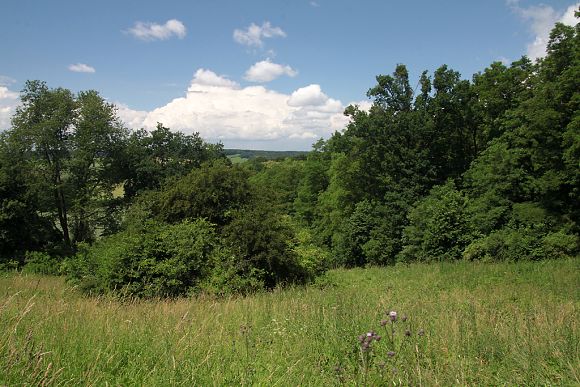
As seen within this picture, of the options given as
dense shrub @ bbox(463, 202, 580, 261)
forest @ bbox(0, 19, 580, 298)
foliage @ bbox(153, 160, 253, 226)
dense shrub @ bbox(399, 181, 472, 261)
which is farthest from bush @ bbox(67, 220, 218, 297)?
dense shrub @ bbox(399, 181, 472, 261)

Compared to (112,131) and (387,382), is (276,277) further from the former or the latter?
(112,131)

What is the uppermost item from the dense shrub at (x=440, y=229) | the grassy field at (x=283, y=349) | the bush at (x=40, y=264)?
the grassy field at (x=283, y=349)

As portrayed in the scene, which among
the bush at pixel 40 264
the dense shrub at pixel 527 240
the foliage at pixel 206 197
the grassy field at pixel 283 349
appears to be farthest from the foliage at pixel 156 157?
the grassy field at pixel 283 349

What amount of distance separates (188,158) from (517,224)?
24.9 m

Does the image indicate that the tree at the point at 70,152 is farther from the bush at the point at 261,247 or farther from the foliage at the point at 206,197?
the bush at the point at 261,247

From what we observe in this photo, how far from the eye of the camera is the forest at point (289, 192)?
12.9m

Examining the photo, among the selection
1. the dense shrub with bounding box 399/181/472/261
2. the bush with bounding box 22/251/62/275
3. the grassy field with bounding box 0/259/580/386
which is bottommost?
the bush with bounding box 22/251/62/275

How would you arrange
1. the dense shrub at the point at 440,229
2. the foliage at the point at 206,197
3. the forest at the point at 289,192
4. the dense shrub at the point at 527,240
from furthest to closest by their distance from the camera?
1. the dense shrub at the point at 440,229
2. the dense shrub at the point at 527,240
3. the foliage at the point at 206,197
4. the forest at the point at 289,192

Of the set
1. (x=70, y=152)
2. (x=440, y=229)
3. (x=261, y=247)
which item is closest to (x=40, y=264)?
(x=70, y=152)

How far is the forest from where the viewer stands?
42.4ft

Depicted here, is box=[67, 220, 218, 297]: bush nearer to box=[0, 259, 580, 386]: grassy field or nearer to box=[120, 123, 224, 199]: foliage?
box=[0, 259, 580, 386]: grassy field

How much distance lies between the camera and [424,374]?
11.6ft

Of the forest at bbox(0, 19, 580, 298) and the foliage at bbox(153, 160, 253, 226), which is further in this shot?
the foliage at bbox(153, 160, 253, 226)

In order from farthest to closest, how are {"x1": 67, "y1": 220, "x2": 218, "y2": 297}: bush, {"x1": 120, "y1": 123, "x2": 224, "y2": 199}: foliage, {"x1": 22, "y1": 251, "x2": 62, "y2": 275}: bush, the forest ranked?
{"x1": 120, "y1": 123, "x2": 224, "y2": 199}: foliage → {"x1": 22, "y1": 251, "x2": 62, "y2": 275}: bush → the forest → {"x1": 67, "y1": 220, "x2": 218, "y2": 297}: bush
